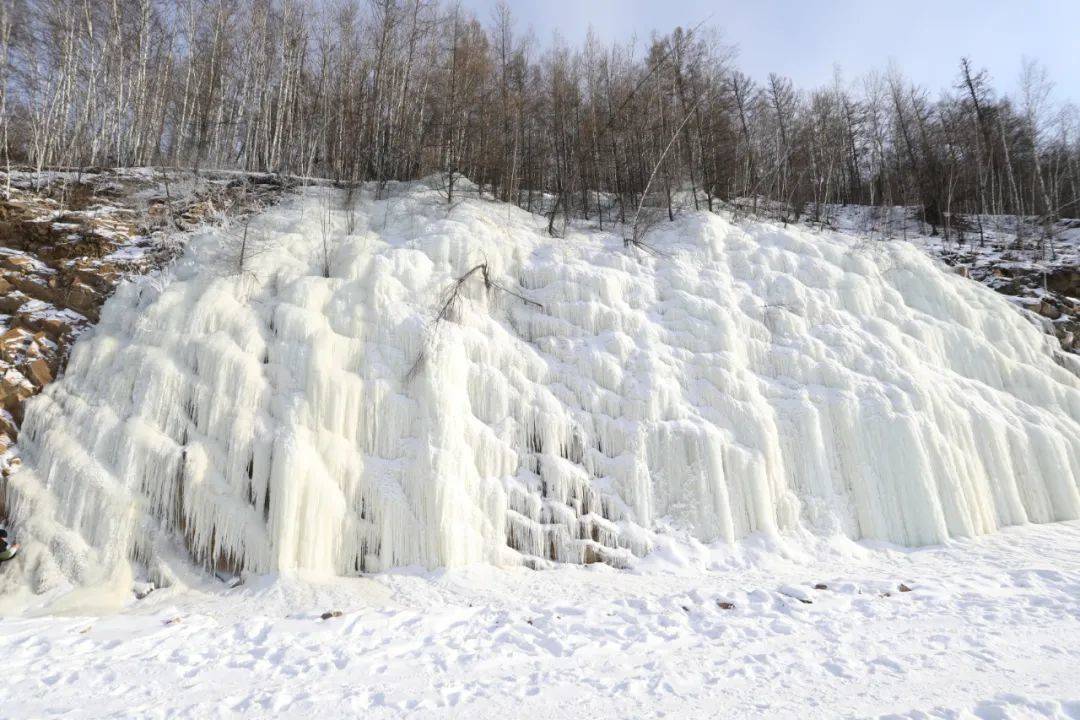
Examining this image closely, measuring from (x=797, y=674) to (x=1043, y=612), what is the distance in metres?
3.12

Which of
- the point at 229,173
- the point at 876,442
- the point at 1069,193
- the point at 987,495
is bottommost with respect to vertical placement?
the point at 987,495

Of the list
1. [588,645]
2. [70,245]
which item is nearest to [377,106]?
[70,245]

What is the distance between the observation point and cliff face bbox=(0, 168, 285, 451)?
21.6ft

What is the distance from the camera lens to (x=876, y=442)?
745 centimetres

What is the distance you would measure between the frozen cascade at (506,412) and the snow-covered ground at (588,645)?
0.63 meters

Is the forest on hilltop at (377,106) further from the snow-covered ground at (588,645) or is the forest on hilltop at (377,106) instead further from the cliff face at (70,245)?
the snow-covered ground at (588,645)

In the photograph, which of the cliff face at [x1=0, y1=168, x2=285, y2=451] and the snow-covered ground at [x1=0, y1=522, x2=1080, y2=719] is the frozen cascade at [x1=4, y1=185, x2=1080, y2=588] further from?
the snow-covered ground at [x1=0, y1=522, x2=1080, y2=719]

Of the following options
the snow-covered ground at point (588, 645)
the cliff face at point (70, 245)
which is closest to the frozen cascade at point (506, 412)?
the cliff face at point (70, 245)

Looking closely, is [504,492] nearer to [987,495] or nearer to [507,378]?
[507,378]

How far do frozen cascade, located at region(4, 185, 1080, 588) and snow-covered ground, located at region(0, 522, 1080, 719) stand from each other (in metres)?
0.63

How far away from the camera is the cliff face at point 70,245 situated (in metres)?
6.59

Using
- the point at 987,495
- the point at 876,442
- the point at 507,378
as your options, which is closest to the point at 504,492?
the point at 507,378

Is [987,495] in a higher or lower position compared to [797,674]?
higher

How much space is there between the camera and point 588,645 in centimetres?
437
